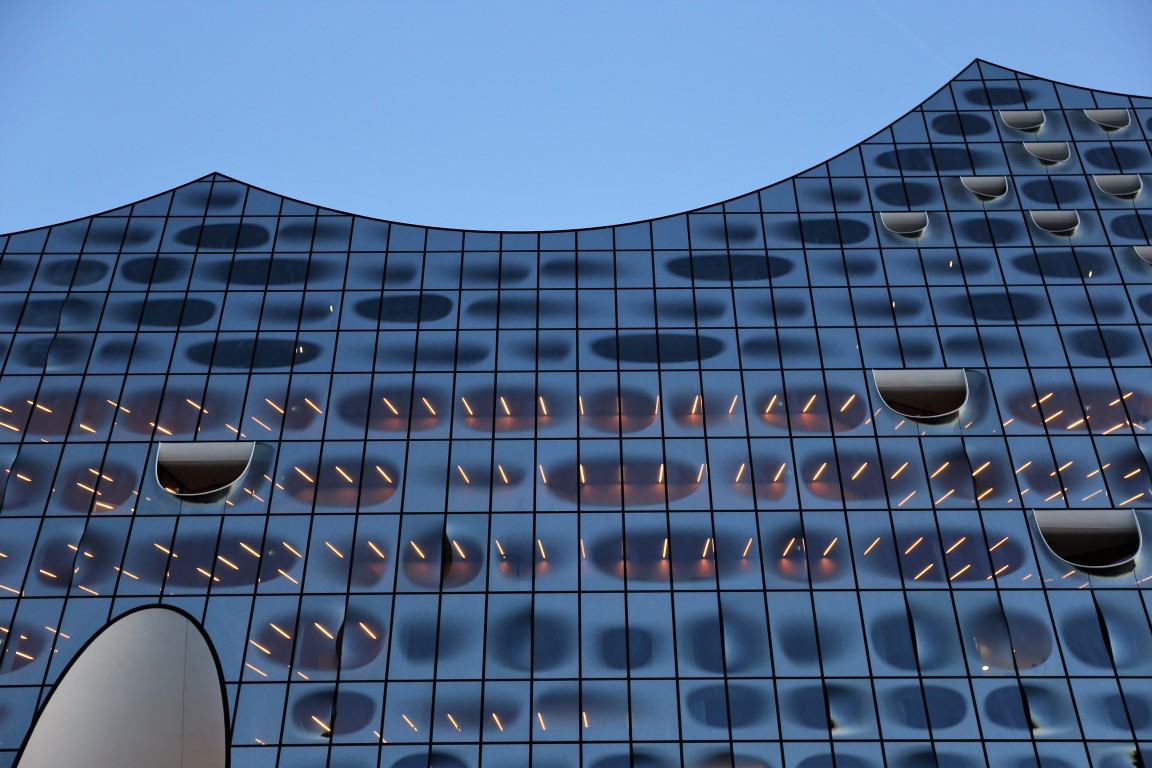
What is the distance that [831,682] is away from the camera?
28.1 metres

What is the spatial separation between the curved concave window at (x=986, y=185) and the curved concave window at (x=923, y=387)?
762 centimetres

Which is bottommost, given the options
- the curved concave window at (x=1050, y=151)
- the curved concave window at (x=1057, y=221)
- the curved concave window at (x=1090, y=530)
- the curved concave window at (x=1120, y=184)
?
the curved concave window at (x=1090, y=530)

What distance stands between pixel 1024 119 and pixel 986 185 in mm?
3860

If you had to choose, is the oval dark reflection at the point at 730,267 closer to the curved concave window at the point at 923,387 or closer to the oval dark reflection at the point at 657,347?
the oval dark reflection at the point at 657,347

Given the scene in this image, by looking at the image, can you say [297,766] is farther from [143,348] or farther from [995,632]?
[995,632]

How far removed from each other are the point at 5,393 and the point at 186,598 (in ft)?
32.1

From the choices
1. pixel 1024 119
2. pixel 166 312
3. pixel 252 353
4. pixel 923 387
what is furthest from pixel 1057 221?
pixel 166 312

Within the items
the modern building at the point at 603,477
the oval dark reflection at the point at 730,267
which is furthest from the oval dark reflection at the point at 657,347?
the oval dark reflection at the point at 730,267

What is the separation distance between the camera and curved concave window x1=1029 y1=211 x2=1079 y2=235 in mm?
36312

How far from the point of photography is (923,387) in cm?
3347

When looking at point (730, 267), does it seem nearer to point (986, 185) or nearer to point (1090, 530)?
point (986, 185)

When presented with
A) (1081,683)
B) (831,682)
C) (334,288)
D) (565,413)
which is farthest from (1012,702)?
(334,288)

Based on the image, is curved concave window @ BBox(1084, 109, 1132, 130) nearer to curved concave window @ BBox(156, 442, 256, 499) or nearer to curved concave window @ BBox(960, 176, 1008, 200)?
curved concave window @ BBox(960, 176, 1008, 200)

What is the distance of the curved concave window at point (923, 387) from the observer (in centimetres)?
3322
